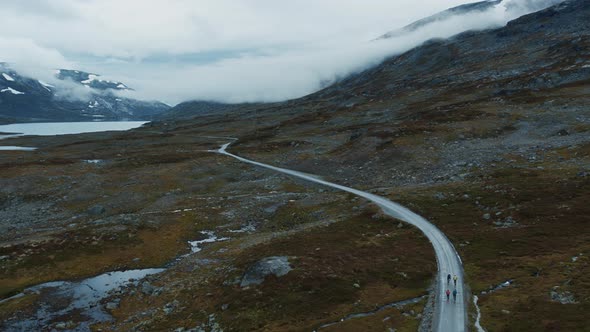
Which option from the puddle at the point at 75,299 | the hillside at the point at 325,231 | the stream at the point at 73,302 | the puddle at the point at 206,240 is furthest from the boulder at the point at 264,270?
the puddle at the point at 206,240

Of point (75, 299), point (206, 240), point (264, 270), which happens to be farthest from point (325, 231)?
point (75, 299)

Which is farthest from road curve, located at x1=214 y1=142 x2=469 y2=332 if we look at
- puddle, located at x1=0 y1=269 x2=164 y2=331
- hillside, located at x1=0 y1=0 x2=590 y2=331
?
puddle, located at x1=0 y1=269 x2=164 y2=331

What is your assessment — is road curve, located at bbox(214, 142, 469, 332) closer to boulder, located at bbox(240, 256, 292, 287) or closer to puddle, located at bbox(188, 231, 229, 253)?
boulder, located at bbox(240, 256, 292, 287)

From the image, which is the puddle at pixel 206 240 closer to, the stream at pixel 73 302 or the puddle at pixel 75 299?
the stream at pixel 73 302

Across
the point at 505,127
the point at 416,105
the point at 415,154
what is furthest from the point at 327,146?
the point at 416,105

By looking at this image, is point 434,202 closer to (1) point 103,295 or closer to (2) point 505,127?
(1) point 103,295

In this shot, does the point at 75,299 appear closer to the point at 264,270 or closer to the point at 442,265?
the point at 264,270

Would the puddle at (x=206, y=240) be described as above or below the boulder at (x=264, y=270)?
below
